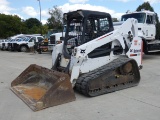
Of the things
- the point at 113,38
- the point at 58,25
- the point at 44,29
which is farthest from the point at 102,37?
the point at 44,29

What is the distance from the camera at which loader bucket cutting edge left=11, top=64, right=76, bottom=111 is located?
19.8 ft

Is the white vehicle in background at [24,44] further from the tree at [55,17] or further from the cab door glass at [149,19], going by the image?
the tree at [55,17]

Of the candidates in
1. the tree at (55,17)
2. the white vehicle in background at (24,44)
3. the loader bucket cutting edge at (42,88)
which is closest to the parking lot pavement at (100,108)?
the loader bucket cutting edge at (42,88)

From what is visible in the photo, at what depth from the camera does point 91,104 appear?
6234 millimetres

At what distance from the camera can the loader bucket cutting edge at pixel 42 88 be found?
6.02 meters

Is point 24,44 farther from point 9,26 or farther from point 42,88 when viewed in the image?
point 9,26

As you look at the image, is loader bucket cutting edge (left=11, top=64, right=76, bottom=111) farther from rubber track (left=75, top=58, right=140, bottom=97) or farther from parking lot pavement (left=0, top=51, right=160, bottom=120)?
rubber track (left=75, top=58, right=140, bottom=97)

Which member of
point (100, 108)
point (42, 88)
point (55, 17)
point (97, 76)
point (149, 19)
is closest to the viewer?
point (100, 108)

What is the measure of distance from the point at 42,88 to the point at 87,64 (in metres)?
1.47

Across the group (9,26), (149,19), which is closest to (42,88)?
(149,19)

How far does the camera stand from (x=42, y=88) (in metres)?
7.38

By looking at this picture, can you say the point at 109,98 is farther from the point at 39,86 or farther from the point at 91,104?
the point at 39,86

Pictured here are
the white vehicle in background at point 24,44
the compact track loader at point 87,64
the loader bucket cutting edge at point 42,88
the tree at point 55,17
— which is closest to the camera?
the loader bucket cutting edge at point 42,88

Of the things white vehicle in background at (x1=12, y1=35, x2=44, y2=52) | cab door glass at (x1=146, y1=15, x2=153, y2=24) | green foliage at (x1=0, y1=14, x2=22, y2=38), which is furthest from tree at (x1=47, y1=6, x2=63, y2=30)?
cab door glass at (x1=146, y1=15, x2=153, y2=24)
